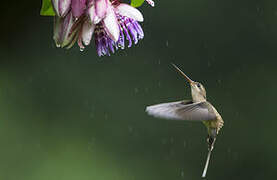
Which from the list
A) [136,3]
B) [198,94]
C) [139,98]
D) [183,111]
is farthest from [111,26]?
[139,98]

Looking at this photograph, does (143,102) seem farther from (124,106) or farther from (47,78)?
(47,78)

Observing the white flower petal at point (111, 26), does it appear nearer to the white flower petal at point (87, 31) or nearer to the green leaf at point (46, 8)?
the white flower petal at point (87, 31)

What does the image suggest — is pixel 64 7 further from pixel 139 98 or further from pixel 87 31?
pixel 139 98

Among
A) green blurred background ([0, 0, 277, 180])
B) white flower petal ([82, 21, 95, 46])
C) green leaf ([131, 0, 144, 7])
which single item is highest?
green leaf ([131, 0, 144, 7])

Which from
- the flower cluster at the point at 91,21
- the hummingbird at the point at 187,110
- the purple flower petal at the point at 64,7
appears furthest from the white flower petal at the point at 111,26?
the hummingbird at the point at 187,110

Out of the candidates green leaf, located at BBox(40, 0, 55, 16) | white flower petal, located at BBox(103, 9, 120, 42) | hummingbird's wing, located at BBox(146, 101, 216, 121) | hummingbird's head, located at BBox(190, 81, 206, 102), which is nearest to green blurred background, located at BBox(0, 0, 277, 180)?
hummingbird's head, located at BBox(190, 81, 206, 102)

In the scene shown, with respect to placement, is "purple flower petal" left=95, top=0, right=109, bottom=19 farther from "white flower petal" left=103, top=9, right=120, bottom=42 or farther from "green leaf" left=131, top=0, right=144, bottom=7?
"green leaf" left=131, top=0, right=144, bottom=7

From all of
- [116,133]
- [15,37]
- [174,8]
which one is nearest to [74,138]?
[116,133]
